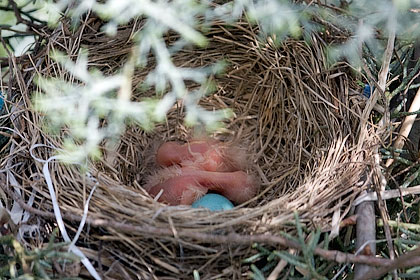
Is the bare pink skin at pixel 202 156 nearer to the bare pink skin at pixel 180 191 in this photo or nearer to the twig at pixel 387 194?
the bare pink skin at pixel 180 191

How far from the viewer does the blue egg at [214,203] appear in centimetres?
216

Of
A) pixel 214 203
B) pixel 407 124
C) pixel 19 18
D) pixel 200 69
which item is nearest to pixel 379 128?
pixel 407 124

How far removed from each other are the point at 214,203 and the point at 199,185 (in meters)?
0.11

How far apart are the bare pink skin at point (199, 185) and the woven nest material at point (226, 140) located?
0.06 metres

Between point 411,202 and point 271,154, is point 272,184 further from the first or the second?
point 411,202

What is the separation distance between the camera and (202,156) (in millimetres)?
2418

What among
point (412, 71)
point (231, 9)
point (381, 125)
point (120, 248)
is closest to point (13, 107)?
point (120, 248)

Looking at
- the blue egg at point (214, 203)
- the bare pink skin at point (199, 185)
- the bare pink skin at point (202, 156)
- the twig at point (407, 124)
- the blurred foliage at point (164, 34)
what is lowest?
the blue egg at point (214, 203)

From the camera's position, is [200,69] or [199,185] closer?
[199,185]

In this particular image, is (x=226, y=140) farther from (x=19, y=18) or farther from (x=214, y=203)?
(x=19, y=18)

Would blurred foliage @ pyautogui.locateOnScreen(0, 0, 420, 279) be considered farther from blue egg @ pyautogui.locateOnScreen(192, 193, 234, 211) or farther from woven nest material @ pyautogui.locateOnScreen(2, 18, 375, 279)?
blue egg @ pyautogui.locateOnScreen(192, 193, 234, 211)

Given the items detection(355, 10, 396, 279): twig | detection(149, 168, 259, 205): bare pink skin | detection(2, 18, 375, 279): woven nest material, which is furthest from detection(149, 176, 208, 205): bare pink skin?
detection(355, 10, 396, 279): twig

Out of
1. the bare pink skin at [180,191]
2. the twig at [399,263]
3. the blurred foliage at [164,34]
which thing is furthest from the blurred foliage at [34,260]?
the twig at [399,263]

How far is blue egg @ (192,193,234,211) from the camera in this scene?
2158 mm
